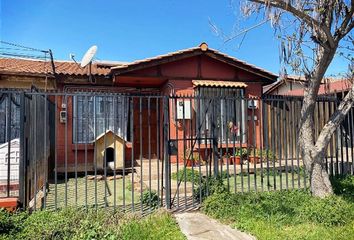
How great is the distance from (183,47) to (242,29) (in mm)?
5672

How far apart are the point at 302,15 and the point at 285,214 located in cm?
352

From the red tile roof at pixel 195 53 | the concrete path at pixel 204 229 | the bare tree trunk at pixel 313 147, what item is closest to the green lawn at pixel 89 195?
the concrete path at pixel 204 229

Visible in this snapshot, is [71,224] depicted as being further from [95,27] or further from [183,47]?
[95,27]

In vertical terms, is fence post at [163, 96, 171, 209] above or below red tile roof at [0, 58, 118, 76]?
below

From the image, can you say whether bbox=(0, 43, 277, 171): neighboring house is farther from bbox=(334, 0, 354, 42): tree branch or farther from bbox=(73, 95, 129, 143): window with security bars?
bbox=(334, 0, 354, 42): tree branch

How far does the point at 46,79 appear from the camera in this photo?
9.75 metres

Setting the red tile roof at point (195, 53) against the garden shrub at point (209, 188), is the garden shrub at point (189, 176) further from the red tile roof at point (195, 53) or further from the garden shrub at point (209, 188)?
the red tile roof at point (195, 53)

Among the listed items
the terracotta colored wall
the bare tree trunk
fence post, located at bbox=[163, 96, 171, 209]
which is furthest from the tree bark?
the terracotta colored wall

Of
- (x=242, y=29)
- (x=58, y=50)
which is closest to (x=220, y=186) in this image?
(x=242, y=29)

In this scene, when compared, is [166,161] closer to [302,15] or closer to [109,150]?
[302,15]

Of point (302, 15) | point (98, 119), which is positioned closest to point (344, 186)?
point (302, 15)

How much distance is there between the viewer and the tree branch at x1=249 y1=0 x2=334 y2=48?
476 centimetres

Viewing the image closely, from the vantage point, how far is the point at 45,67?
36.9 ft

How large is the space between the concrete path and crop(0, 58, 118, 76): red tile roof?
7111 millimetres
